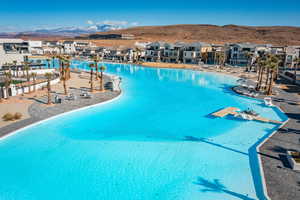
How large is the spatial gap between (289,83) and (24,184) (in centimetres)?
4625

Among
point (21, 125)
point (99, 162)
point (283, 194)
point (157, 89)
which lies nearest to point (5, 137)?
point (21, 125)

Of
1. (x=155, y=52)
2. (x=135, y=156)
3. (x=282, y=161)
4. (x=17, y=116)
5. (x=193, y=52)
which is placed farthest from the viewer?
(x=155, y=52)

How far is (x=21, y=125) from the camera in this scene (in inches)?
793

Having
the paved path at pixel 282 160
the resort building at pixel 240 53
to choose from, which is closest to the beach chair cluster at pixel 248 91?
the paved path at pixel 282 160

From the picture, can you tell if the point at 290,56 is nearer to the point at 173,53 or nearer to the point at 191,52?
the point at 191,52

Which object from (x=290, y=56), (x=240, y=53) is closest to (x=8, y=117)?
(x=240, y=53)

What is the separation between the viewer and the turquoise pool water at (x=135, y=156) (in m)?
13.0

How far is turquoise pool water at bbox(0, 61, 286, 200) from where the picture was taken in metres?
13.0

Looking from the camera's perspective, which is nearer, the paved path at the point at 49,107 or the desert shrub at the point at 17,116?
the paved path at the point at 49,107

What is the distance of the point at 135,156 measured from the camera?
16.7 m

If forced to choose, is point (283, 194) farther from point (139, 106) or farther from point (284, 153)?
point (139, 106)

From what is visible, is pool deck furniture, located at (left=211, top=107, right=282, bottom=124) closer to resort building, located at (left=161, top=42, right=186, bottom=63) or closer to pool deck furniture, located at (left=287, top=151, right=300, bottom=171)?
pool deck furniture, located at (left=287, top=151, right=300, bottom=171)

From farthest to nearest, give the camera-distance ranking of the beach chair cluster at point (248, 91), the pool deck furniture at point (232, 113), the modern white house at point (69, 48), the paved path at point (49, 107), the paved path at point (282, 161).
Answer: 1. the modern white house at point (69, 48)
2. the beach chair cluster at point (248, 91)
3. the pool deck furniture at point (232, 113)
4. the paved path at point (49, 107)
5. the paved path at point (282, 161)

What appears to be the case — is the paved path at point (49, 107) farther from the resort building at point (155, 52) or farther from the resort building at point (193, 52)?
the resort building at point (155, 52)
